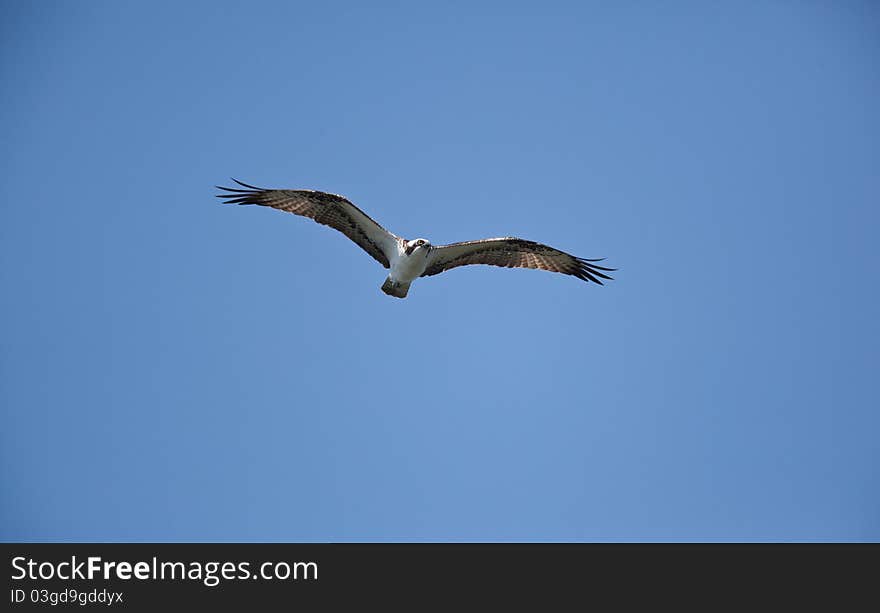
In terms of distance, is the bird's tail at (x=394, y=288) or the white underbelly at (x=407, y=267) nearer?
the white underbelly at (x=407, y=267)

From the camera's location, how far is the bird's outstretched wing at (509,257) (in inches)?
696

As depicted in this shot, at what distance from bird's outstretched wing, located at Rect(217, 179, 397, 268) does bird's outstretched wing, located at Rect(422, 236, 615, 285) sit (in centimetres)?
118

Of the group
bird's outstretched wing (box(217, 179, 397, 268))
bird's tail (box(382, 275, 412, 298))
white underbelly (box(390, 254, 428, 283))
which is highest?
bird's outstretched wing (box(217, 179, 397, 268))

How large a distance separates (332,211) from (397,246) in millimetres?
1699

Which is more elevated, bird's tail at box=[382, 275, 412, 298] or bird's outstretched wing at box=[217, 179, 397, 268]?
bird's outstretched wing at box=[217, 179, 397, 268]

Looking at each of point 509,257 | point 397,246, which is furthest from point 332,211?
point 509,257

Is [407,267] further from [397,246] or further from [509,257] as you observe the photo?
[509,257]

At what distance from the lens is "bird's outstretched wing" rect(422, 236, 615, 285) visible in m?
17.7

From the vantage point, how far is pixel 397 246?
17.4m

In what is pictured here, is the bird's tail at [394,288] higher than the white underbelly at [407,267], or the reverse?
the white underbelly at [407,267]
